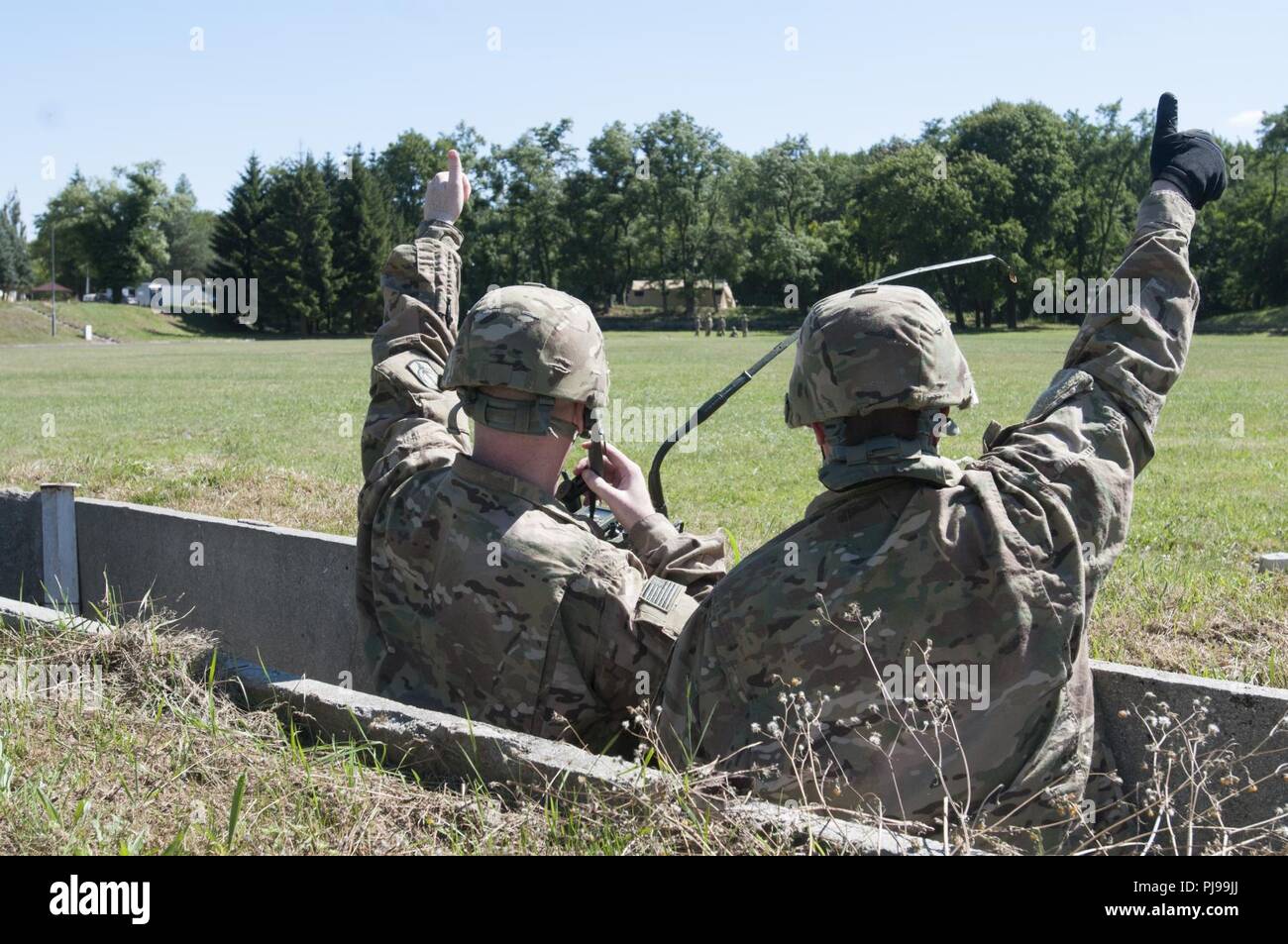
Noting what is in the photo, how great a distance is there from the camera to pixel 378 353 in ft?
15.1

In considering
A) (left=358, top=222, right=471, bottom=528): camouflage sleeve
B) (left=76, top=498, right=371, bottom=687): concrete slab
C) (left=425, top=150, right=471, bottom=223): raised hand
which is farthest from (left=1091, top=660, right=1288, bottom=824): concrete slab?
(left=76, top=498, right=371, bottom=687): concrete slab

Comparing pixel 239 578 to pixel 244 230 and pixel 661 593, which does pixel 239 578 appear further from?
pixel 244 230

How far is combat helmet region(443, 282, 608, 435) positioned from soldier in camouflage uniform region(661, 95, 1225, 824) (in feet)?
2.71

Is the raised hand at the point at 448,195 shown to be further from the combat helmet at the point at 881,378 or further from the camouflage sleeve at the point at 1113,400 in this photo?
the camouflage sleeve at the point at 1113,400

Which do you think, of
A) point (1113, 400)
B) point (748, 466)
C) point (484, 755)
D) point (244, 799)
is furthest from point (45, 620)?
point (748, 466)

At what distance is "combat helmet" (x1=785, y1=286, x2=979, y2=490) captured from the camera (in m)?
3.08

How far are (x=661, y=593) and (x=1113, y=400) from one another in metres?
1.35

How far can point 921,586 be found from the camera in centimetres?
304

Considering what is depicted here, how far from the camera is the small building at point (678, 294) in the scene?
279 ft

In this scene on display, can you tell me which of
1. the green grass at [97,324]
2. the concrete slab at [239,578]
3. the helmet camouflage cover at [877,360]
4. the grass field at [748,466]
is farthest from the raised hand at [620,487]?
the green grass at [97,324]

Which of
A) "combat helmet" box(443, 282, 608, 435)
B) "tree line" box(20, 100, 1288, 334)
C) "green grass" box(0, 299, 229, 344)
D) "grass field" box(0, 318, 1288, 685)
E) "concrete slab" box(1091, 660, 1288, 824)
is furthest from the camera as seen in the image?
"tree line" box(20, 100, 1288, 334)

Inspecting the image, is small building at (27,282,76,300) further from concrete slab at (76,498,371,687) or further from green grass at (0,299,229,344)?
concrete slab at (76,498,371,687)

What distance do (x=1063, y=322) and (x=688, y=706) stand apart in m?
77.4
